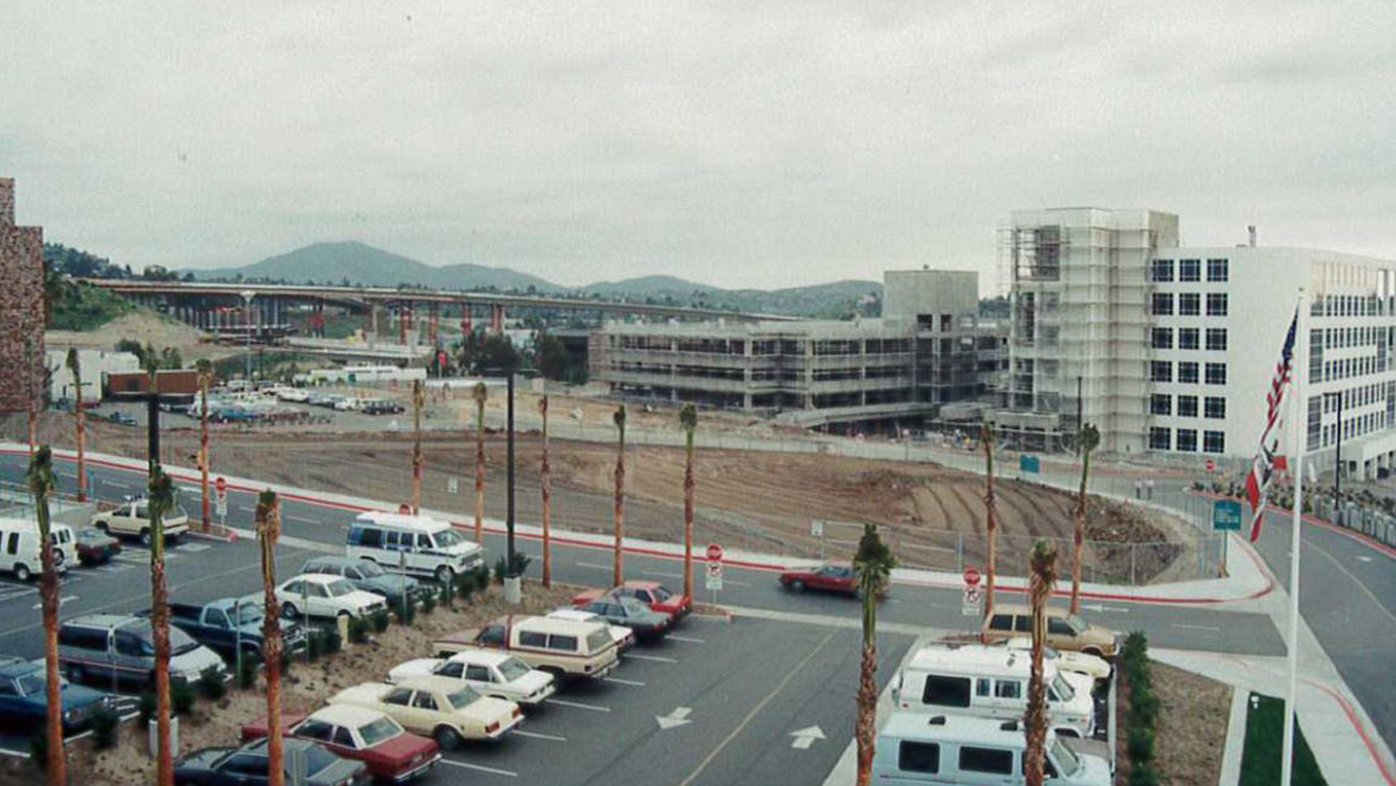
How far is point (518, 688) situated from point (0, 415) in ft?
184

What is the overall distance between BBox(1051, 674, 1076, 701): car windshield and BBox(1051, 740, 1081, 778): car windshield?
3356mm

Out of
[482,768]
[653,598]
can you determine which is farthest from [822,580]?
[482,768]

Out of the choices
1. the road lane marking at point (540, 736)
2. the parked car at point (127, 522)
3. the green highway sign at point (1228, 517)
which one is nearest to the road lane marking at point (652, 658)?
the road lane marking at point (540, 736)

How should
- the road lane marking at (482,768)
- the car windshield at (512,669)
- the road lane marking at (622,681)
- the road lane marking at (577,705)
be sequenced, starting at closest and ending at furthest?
Result: the road lane marking at (482,768) < the car windshield at (512,669) < the road lane marking at (577,705) < the road lane marking at (622,681)

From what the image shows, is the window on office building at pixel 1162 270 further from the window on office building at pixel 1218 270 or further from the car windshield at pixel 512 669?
the car windshield at pixel 512 669

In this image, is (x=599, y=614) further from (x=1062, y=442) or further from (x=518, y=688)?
(x=1062, y=442)

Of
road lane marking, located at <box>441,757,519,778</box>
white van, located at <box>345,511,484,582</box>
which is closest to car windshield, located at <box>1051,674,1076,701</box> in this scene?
road lane marking, located at <box>441,757,519,778</box>

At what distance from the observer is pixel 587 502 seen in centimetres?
6109

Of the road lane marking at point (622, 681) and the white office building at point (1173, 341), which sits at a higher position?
the white office building at point (1173, 341)

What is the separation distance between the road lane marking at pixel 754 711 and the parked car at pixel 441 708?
13.2 ft

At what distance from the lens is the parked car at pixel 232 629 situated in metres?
30.3

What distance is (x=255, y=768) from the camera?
73.3ft

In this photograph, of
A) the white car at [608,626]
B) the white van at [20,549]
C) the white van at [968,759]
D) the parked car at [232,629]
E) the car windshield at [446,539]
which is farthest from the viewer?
the car windshield at [446,539]

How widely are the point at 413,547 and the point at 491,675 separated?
13.2m
